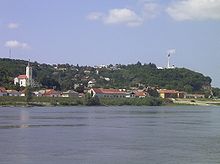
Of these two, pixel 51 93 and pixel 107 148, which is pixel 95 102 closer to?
pixel 51 93

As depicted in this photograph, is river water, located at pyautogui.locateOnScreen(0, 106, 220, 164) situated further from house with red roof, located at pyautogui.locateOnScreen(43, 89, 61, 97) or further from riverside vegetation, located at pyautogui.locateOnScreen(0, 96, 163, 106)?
house with red roof, located at pyautogui.locateOnScreen(43, 89, 61, 97)

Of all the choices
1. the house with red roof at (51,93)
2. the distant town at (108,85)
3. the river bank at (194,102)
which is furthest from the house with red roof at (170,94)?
the house with red roof at (51,93)

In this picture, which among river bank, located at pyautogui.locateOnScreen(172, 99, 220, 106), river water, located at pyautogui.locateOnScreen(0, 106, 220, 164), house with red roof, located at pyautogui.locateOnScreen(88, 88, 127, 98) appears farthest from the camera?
river bank, located at pyautogui.locateOnScreen(172, 99, 220, 106)

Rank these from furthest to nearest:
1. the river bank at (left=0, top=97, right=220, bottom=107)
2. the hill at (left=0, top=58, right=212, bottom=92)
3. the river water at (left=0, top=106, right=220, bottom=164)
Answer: the hill at (left=0, top=58, right=212, bottom=92)
the river bank at (left=0, top=97, right=220, bottom=107)
the river water at (left=0, top=106, right=220, bottom=164)

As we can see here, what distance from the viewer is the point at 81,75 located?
182 m

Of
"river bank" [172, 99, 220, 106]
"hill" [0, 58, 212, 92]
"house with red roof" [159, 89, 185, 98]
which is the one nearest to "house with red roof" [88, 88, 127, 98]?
"house with red roof" [159, 89, 185, 98]

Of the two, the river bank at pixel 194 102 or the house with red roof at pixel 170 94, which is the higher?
the house with red roof at pixel 170 94

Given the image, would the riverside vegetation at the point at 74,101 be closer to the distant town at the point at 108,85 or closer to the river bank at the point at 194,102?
the distant town at the point at 108,85

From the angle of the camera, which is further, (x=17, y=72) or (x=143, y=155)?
(x=17, y=72)

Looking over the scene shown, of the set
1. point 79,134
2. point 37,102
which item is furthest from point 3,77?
point 79,134

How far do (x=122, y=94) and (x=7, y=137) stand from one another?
9542 cm

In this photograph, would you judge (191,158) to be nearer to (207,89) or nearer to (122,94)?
(122,94)

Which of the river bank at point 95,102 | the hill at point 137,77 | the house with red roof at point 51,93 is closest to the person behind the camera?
the river bank at point 95,102

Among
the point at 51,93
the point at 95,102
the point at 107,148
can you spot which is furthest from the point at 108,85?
the point at 107,148
